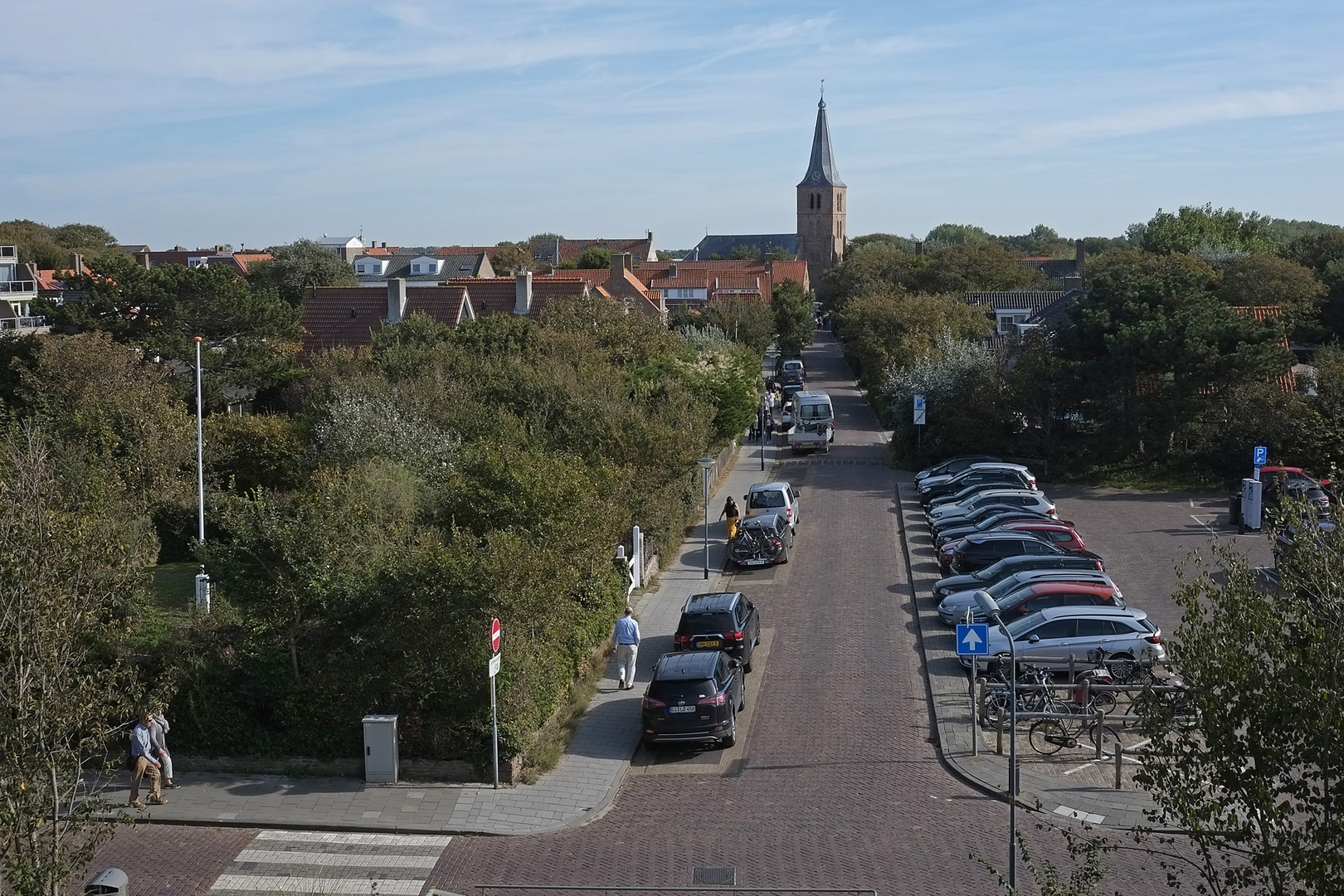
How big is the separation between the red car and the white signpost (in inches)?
526

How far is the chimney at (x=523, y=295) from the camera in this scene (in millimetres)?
52594

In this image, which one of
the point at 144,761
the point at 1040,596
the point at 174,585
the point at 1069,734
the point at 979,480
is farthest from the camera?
the point at 979,480

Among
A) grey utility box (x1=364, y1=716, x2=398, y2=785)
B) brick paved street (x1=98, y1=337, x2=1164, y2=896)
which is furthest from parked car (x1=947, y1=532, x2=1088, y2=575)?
grey utility box (x1=364, y1=716, x2=398, y2=785)

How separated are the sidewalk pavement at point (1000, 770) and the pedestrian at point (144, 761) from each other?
10105 mm

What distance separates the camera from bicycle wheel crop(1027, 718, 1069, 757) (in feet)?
53.7

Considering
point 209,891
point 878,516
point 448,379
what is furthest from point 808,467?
point 209,891

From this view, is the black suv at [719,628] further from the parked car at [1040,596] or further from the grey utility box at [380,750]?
the grey utility box at [380,750]

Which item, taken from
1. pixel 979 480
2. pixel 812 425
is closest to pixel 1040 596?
pixel 979 480

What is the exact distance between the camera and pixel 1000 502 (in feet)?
100

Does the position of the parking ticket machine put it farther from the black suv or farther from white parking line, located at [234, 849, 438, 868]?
white parking line, located at [234, 849, 438, 868]

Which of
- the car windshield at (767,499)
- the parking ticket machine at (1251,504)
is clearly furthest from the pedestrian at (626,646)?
the parking ticket machine at (1251,504)

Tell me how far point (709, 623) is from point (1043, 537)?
1010 cm

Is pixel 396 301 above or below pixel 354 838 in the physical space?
above

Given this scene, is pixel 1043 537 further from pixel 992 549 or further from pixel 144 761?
pixel 144 761
